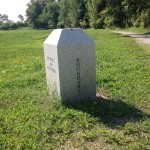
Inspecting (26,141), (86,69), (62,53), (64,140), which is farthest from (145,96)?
(26,141)

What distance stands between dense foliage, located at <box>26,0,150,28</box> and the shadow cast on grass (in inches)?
953

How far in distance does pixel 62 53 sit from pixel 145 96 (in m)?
2.03

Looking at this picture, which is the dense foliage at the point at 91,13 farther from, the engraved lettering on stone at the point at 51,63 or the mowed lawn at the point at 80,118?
the engraved lettering on stone at the point at 51,63

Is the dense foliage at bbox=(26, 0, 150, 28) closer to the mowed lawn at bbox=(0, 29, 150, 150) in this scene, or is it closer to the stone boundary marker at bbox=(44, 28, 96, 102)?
the mowed lawn at bbox=(0, 29, 150, 150)

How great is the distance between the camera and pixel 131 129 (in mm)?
Answer: 4145

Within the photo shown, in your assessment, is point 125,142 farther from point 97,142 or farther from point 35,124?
point 35,124

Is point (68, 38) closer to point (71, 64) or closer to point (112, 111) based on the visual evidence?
point (71, 64)

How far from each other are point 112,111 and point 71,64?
116cm

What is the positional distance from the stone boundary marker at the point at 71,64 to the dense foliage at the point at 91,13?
24.0m

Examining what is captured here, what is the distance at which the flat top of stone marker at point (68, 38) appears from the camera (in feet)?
16.3

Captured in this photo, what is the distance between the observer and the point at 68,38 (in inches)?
197

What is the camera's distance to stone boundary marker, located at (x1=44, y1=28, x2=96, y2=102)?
16.4ft

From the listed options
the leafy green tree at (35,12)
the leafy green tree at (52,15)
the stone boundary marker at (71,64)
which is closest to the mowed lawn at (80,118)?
the stone boundary marker at (71,64)

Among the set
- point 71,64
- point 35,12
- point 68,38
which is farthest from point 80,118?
point 35,12
